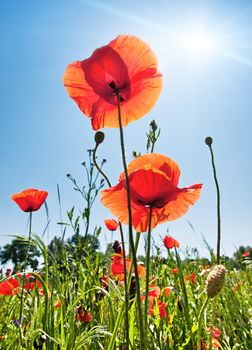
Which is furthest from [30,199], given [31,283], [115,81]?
[115,81]

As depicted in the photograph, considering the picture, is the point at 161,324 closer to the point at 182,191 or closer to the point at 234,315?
the point at 234,315

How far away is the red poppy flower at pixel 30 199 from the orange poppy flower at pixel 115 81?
0.89m

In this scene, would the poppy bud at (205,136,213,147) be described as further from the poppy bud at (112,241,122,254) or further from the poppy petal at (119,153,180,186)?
the poppy bud at (112,241,122,254)

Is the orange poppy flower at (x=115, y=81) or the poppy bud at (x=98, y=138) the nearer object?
the orange poppy flower at (x=115, y=81)

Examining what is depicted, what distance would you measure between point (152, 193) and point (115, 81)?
37 centimetres

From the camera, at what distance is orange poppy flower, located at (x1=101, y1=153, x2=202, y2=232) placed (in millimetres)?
861

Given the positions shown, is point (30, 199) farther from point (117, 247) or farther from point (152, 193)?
point (152, 193)

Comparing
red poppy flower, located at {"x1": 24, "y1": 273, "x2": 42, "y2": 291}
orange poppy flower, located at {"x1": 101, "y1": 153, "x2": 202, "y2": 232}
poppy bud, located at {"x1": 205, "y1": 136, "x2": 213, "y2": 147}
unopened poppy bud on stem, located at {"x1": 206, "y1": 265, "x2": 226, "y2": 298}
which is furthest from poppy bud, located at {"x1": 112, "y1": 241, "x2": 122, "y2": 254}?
unopened poppy bud on stem, located at {"x1": 206, "y1": 265, "x2": 226, "y2": 298}

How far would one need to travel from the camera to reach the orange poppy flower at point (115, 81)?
0.93 metres

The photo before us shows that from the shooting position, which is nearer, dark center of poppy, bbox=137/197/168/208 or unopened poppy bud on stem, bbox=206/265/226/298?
unopened poppy bud on stem, bbox=206/265/226/298

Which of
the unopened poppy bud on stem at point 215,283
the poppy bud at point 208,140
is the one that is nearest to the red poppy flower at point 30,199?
the poppy bud at point 208,140

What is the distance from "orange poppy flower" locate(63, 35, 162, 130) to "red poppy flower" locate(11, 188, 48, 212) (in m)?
0.89

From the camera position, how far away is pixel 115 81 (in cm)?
97

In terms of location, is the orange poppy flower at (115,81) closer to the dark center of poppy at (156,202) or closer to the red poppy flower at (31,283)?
the dark center of poppy at (156,202)
